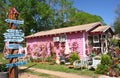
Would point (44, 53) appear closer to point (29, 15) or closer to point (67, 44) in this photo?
point (67, 44)

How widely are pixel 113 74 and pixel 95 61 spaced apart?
304 centimetres

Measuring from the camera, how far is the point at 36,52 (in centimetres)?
2578

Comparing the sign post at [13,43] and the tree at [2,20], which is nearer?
the sign post at [13,43]

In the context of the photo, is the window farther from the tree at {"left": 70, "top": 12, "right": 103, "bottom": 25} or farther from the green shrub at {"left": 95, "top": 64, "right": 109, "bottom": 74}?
the tree at {"left": 70, "top": 12, "right": 103, "bottom": 25}

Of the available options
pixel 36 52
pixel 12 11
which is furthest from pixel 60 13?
pixel 12 11

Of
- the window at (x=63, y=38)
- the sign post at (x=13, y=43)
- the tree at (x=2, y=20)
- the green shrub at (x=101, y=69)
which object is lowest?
the green shrub at (x=101, y=69)

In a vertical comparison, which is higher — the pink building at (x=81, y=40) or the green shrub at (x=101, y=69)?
the pink building at (x=81, y=40)

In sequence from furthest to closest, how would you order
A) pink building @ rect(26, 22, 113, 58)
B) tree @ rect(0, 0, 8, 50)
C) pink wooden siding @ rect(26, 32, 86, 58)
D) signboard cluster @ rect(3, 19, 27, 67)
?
tree @ rect(0, 0, 8, 50)
pink wooden siding @ rect(26, 32, 86, 58)
pink building @ rect(26, 22, 113, 58)
signboard cluster @ rect(3, 19, 27, 67)

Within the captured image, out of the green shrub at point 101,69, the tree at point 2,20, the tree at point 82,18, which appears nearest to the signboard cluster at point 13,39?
the green shrub at point 101,69

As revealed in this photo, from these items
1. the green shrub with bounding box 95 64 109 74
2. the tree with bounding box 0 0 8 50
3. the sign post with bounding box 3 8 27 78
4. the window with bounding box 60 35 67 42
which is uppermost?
the tree with bounding box 0 0 8 50

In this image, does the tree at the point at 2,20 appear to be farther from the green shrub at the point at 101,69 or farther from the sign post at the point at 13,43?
the sign post at the point at 13,43

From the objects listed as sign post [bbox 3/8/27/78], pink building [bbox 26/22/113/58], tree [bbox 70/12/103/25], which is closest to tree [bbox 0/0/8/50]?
pink building [bbox 26/22/113/58]

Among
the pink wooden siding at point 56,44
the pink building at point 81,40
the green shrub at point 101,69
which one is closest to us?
the green shrub at point 101,69

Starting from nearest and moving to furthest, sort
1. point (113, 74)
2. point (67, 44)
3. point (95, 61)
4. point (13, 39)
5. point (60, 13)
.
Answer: point (13, 39) < point (113, 74) < point (95, 61) < point (67, 44) < point (60, 13)
